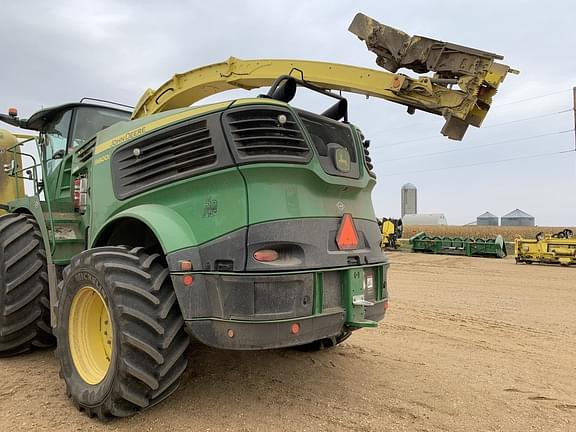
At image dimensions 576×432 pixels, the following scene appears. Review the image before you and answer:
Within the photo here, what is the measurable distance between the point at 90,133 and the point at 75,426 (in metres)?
3.21

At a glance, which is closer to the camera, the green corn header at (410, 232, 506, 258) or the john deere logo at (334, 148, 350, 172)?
the john deere logo at (334, 148, 350, 172)

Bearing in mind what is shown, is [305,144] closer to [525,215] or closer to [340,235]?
[340,235]

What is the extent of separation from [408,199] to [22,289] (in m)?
76.0

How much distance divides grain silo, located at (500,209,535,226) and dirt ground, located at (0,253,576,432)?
71.1 metres

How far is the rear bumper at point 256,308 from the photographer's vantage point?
2.87m

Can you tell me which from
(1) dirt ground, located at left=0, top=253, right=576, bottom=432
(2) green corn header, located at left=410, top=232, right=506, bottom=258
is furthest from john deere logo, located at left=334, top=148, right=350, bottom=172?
(2) green corn header, located at left=410, top=232, right=506, bottom=258

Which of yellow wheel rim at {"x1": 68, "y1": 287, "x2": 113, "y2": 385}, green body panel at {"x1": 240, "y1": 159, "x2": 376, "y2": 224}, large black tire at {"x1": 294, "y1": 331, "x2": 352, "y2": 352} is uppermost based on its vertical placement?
green body panel at {"x1": 240, "y1": 159, "x2": 376, "y2": 224}

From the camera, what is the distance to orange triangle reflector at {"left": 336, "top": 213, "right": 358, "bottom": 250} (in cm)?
334

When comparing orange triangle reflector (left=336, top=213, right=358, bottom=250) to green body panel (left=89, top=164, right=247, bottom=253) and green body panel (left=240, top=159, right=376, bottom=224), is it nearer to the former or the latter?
green body panel (left=240, top=159, right=376, bottom=224)

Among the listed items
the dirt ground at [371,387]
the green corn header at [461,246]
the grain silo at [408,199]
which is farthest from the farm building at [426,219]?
the dirt ground at [371,387]

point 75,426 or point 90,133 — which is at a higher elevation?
point 90,133

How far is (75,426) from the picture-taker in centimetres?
301

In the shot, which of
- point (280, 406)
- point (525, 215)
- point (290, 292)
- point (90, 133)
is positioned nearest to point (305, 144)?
point (290, 292)

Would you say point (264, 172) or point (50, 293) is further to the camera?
point (50, 293)
